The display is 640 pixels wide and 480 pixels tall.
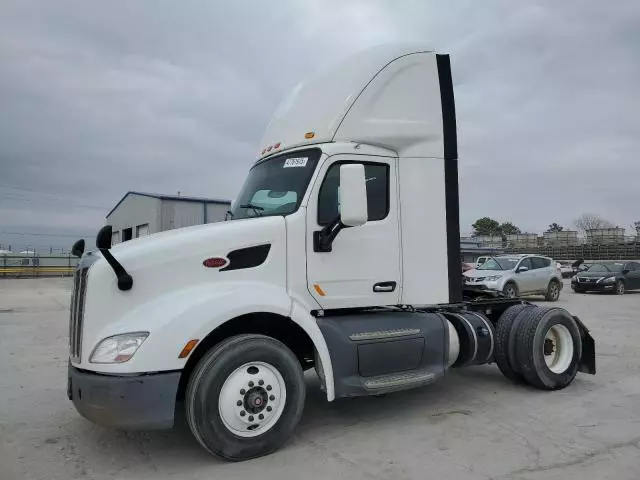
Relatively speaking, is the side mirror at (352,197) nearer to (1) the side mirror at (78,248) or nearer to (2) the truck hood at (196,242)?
(2) the truck hood at (196,242)

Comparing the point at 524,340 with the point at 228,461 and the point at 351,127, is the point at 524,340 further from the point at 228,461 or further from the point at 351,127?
the point at 228,461

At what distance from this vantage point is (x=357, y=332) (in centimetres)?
474

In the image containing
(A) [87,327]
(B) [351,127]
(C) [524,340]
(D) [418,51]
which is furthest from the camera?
(C) [524,340]

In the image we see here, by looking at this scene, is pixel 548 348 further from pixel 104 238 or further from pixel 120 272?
pixel 104 238

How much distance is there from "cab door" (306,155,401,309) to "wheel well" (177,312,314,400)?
386 millimetres

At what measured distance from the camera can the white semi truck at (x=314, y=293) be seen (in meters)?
3.93

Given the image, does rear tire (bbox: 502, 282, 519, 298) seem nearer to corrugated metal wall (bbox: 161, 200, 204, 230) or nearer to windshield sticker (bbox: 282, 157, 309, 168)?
windshield sticker (bbox: 282, 157, 309, 168)

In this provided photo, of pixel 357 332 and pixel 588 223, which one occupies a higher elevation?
pixel 588 223

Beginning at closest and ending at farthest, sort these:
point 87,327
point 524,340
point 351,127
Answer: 1. point 87,327
2. point 351,127
3. point 524,340

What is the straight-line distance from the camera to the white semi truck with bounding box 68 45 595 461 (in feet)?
12.9

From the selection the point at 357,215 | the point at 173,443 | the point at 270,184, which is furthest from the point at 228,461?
the point at 270,184

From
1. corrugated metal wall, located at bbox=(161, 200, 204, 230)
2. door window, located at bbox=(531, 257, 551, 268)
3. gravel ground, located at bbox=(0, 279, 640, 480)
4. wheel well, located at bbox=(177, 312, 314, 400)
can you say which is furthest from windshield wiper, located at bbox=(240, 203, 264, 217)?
corrugated metal wall, located at bbox=(161, 200, 204, 230)

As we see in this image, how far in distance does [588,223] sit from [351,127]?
306ft

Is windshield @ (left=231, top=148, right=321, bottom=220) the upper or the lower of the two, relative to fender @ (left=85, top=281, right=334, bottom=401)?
upper
